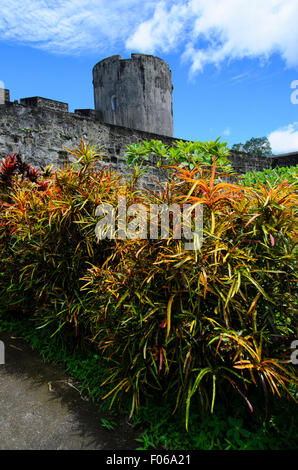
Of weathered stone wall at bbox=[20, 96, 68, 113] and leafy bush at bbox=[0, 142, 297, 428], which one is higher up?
weathered stone wall at bbox=[20, 96, 68, 113]

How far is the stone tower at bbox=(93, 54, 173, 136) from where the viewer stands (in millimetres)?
11023

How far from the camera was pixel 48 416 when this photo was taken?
199 cm

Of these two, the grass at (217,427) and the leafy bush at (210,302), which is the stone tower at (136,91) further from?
→ the grass at (217,427)

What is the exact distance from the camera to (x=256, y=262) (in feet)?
6.23

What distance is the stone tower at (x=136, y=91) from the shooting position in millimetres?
11023

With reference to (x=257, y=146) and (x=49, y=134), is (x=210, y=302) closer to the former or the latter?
(x=49, y=134)

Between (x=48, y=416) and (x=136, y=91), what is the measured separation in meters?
10.9

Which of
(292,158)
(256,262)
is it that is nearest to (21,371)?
(256,262)

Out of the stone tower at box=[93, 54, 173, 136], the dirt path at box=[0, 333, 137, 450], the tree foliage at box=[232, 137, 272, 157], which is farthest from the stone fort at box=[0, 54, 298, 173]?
the tree foliage at box=[232, 137, 272, 157]

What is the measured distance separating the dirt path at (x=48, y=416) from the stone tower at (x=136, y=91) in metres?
9.87

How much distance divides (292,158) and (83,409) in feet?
35.2

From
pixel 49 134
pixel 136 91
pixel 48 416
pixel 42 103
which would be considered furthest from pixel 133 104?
pixel 48 416

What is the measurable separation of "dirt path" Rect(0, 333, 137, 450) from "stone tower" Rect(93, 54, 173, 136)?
32.4ft

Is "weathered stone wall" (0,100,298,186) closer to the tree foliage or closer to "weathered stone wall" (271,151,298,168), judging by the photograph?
"weathered stone wall" (271,151,298,168)
